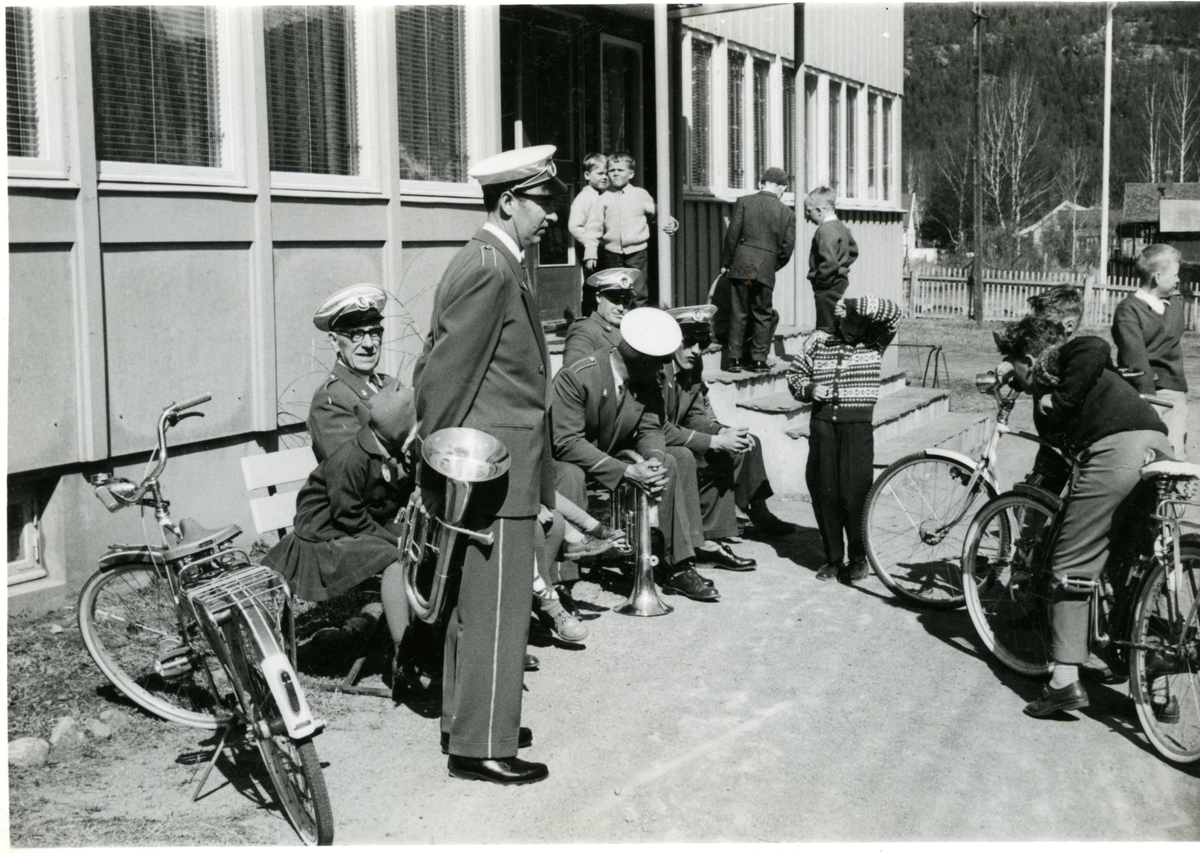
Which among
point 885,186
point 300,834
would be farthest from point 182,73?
point 885,186

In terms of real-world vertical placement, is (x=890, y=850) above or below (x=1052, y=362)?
below

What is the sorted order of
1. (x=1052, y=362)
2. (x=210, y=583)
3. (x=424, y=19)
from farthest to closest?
(x=424, y=19)
(x=1052, y=362)
(x=210, y=583)

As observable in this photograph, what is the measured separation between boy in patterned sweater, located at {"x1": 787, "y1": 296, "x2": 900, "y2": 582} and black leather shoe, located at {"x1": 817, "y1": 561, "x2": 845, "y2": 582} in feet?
0.14

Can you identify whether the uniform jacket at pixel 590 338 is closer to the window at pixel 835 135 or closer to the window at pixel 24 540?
the window at pixel 24 540

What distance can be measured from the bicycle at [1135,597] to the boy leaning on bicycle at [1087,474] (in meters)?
0.09

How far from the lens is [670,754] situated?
461cm

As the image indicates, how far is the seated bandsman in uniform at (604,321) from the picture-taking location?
6688mm

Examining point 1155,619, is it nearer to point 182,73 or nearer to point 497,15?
point 182,73

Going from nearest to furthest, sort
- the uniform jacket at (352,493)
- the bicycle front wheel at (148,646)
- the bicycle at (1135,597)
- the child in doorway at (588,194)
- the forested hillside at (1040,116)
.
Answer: the bicycle front wheel at (148,646) → the bicycle at (1135,597) → the uniform jacket at (352,493) → the child in doorway at (588,194) → the forested hillside at (1040,116)

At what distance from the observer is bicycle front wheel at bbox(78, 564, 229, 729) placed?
444cm

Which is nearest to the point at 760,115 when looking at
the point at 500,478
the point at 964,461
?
the point at 964,461

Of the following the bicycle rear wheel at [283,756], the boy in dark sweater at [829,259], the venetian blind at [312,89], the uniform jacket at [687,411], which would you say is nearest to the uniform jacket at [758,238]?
the boy in dark sweater at [829,259]

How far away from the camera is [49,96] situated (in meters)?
5.75

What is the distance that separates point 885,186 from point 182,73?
14.1 meters
